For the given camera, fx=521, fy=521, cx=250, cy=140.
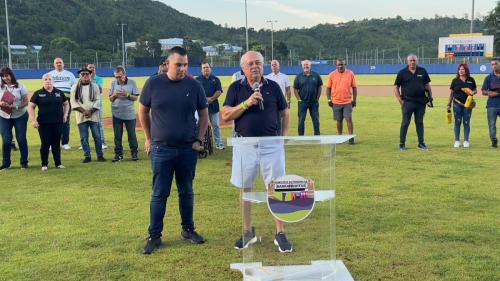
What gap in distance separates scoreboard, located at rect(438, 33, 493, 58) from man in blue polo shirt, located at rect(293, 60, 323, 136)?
176 feet

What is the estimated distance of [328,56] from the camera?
3652 inches

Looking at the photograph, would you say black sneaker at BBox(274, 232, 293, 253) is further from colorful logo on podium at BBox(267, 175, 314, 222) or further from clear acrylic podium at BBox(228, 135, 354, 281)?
colorful logo on podium at BBox(267, 175, 314, 222)

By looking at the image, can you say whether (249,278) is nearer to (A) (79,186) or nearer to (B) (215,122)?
(A) (79,186)

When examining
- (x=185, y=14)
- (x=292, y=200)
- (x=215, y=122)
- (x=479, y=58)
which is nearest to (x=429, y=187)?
(x=292, y=200)

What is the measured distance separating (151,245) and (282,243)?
4.88ft

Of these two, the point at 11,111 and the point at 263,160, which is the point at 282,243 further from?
the point at 11,111

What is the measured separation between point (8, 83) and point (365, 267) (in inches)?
294

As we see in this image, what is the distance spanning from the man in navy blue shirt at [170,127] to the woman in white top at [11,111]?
4.97m

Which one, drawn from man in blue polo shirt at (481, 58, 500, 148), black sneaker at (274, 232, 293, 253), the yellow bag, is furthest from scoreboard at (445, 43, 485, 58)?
black sneaker at (274, 232, 293, 253)

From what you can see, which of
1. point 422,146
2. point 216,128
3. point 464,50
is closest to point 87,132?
point 216,128

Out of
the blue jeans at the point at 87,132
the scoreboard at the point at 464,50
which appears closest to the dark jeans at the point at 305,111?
the blue jeans at the point at 87,132

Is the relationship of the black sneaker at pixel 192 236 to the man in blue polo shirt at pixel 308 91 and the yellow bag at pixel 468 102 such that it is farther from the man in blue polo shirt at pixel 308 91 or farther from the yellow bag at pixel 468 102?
the yellow bag at pixel 468 102

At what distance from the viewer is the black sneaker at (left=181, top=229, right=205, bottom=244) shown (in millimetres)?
5441

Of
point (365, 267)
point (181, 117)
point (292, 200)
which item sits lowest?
point (365, 267)
